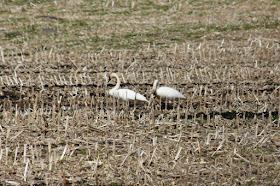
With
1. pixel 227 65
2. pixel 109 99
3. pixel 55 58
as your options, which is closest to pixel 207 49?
pixel 227 65

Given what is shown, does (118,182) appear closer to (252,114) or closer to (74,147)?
(74,147)

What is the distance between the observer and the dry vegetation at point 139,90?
593cm

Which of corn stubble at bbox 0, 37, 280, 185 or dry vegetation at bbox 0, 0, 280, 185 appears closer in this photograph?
corn stubble at bbox 0, 37, 280, 185

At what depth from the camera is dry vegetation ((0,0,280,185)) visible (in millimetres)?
5934

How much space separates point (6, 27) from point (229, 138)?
12803 millimetres

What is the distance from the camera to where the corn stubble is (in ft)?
19.0

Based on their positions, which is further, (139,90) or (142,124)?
(139,90)

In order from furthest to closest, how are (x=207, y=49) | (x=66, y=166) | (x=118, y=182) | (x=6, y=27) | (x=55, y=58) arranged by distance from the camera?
(x=6, y=27)
(x=207, y=49)
(x=55, y=58)
(x=66, y=166)
(x=118, y=182)

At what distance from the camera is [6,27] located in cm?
1750

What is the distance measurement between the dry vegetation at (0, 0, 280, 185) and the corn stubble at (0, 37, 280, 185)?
0.03m

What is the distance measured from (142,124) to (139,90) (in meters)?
2.50

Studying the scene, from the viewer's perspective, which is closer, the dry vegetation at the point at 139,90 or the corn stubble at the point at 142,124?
the corn stubble at the point at 142,124

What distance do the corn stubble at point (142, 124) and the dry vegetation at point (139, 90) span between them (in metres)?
0.03

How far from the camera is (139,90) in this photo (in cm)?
1027
